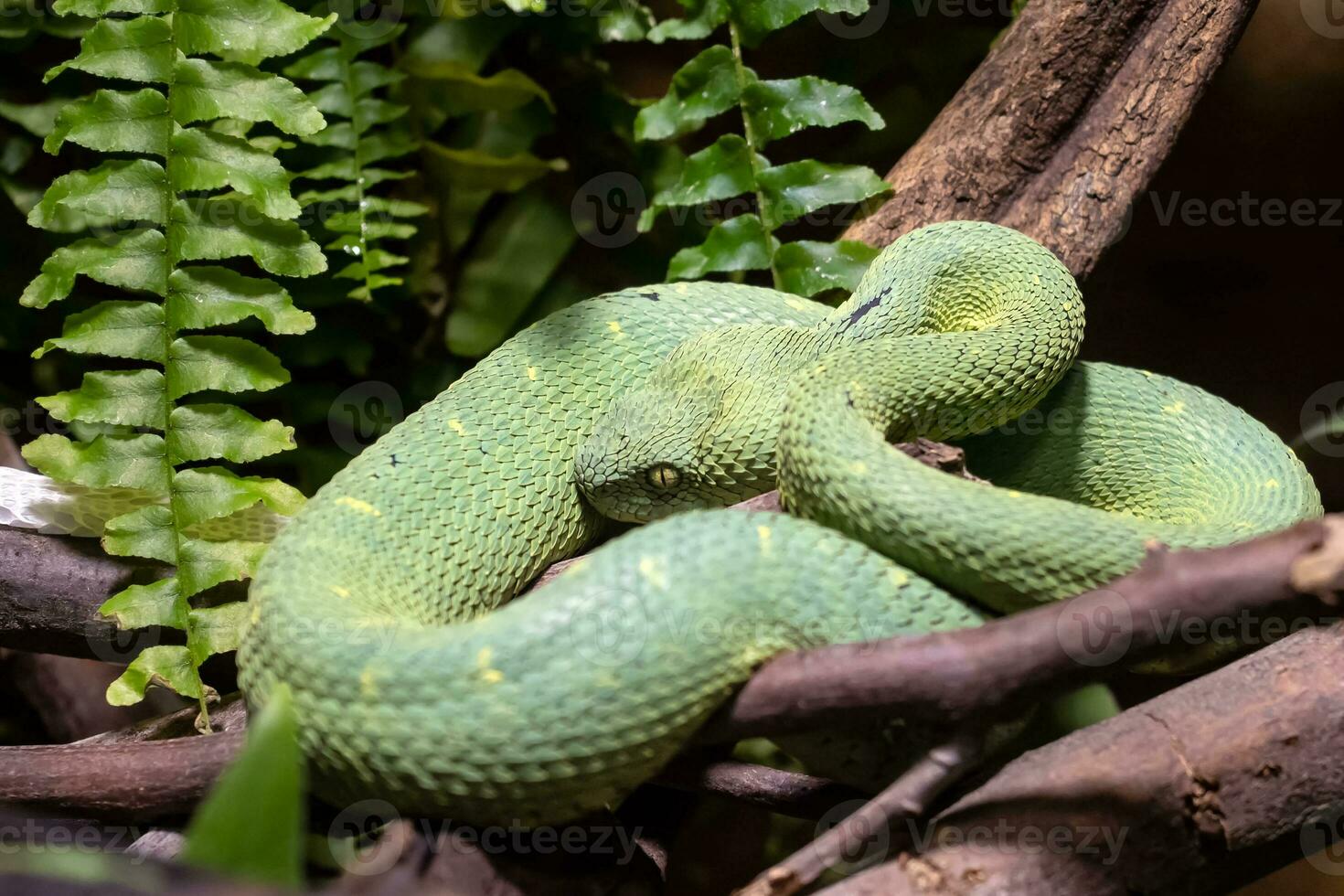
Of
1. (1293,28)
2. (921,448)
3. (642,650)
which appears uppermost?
(1293,28)

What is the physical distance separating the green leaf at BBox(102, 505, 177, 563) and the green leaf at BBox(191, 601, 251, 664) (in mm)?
163

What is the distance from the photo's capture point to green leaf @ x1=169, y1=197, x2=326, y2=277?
242cm

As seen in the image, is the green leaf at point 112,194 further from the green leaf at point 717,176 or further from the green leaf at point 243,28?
the green leaf at point 717,176

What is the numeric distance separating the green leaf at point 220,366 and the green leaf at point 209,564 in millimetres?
380

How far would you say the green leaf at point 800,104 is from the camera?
9.25 ft

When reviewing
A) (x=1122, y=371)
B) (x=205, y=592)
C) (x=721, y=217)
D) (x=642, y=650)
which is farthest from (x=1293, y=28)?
(x=205, y=592)

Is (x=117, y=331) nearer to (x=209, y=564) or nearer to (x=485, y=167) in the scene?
(x=209, y=564)

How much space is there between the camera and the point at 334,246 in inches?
116

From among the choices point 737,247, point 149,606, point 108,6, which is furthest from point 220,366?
point 737,247

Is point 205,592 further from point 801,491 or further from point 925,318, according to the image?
point 925,318

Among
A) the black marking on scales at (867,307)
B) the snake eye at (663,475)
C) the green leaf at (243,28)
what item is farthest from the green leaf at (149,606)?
the black marking on scales at (867,307)

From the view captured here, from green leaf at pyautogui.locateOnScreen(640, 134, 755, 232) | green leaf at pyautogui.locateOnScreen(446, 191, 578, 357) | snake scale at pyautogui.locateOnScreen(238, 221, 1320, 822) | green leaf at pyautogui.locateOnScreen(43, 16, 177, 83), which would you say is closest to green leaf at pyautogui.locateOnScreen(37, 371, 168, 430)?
snake scale at pyautogui.locateOnScreen(238, 221, 1320, 822)

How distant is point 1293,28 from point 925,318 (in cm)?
161

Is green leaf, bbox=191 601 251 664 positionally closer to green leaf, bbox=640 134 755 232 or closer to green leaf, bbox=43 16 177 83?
green leaf, bbox=43 16 177 83
